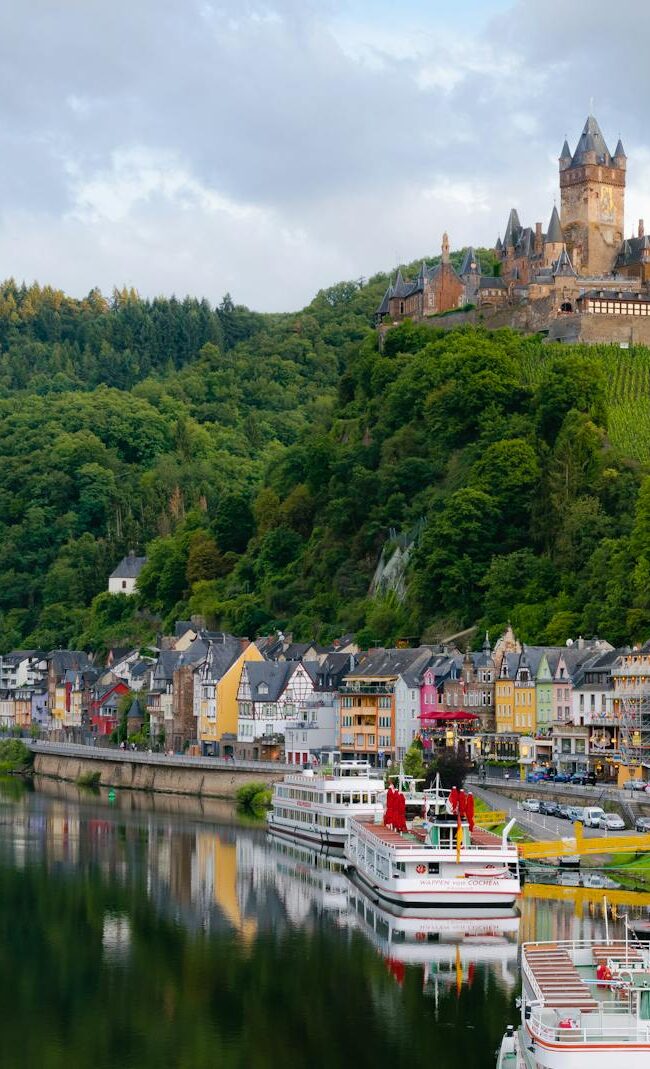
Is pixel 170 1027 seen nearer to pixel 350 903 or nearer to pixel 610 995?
pixel 610 995

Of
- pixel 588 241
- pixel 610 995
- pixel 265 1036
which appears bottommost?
pixel 265 1036

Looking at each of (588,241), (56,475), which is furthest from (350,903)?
(56,475)

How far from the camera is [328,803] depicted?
62344mm

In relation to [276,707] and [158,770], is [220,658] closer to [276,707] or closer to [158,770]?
[276,707]

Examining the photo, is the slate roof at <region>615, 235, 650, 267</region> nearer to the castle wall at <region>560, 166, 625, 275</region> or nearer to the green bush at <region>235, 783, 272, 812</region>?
the castle wall at <region>560, 166, 625, 275</region>

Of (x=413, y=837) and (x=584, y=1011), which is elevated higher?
(x=413, y=837)

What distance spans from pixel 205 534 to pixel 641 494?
149 feet

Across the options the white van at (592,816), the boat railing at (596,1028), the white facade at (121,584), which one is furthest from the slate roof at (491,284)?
the boat railing at (596,1028)

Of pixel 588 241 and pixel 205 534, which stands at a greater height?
pixel 588 241

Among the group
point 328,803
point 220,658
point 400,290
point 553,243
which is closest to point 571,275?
point 553,243

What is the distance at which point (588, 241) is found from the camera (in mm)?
114000

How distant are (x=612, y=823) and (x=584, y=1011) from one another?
2872cm

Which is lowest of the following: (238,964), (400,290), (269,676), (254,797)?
(238,964)

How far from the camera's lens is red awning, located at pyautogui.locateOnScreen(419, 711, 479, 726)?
3004 inches
